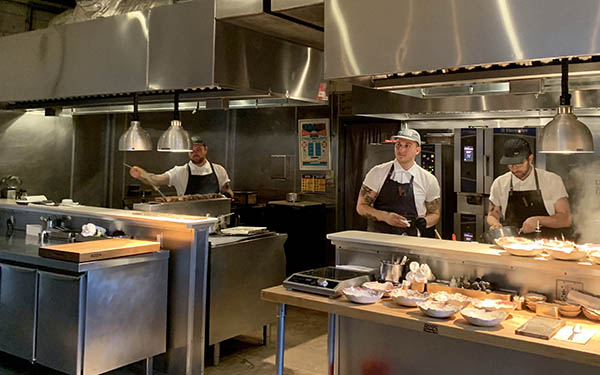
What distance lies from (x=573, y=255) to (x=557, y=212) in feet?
7.80

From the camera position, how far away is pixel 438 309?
105 inches

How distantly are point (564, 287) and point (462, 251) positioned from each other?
55 centimetres

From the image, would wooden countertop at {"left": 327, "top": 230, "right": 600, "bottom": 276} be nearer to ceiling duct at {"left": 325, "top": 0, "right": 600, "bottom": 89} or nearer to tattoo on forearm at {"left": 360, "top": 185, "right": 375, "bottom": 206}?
ceiling duct at {"left": 325, "top": 0, "right": 600, "bottom": 89}

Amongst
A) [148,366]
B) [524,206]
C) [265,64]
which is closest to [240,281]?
[148,366]

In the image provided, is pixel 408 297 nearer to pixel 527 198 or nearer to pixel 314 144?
A: pixel 527 198

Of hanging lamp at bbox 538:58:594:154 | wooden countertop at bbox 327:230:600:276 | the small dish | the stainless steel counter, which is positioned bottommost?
the small dish

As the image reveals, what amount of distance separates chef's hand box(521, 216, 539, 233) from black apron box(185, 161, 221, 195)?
141 inches

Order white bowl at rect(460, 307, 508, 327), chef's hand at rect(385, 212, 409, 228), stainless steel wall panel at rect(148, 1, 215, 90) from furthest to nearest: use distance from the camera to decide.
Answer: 1. chef's hand at rect(385, 212, 409, 228)
2. stainless steel wall panel at rect(148, 1, 215, 90)
3. white bowl at rect(460, 307, 508, 327)

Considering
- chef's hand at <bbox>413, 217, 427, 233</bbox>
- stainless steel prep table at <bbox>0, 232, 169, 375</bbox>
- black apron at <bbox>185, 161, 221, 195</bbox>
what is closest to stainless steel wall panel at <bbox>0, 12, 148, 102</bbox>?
stainless steel prep table at <bbox>0, 232, 169, 375</bbox>

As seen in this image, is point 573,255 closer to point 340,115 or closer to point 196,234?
point 196,234

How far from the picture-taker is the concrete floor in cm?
426

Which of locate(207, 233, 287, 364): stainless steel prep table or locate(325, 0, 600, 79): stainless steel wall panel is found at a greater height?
locate(325, 0, 600, 79): stainless steel wall panel

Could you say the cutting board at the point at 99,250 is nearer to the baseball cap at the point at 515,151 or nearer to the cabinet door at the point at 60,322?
the cabinet door at the point at 60,322

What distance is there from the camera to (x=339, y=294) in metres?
3.06
